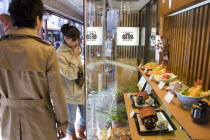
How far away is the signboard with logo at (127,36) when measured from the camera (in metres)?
3.23

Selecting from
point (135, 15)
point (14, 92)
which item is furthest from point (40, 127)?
point (135, 15)

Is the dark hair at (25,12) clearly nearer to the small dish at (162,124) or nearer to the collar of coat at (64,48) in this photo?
the collar of coat at (64,48)

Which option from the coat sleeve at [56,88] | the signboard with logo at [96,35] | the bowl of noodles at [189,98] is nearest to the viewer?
the bowl of noodles at [189,98]

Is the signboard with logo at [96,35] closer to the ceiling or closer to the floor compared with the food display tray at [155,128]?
closer to the ceiling

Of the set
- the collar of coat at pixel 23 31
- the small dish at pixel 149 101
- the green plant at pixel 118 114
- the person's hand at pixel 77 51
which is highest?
the collar of coat at pixel 23 31

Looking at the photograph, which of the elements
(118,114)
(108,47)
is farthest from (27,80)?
(108,47)

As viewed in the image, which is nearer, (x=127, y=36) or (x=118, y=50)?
(x=127, y=36)

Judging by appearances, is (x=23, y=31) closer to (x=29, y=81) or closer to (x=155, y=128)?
(x=29, y=81)

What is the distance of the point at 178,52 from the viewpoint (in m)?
1.60

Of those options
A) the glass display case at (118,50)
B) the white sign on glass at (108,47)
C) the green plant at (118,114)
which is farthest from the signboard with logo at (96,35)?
the green plant at (118,114)

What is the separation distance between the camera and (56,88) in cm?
107

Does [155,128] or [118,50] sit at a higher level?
[118,50]

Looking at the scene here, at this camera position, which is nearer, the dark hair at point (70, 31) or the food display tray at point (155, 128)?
the food display tray at point (155, 128)

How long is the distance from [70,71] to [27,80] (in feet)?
1.86
